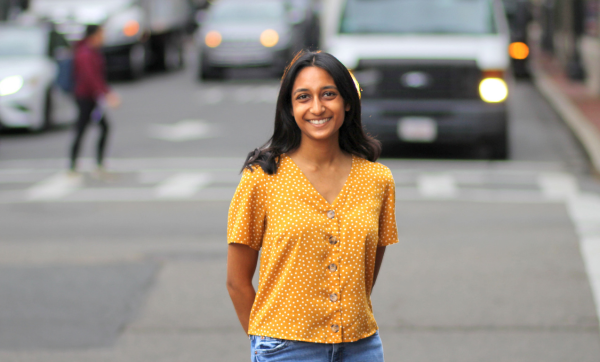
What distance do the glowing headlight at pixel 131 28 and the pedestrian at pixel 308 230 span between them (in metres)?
21.0

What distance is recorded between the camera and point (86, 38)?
428 inches

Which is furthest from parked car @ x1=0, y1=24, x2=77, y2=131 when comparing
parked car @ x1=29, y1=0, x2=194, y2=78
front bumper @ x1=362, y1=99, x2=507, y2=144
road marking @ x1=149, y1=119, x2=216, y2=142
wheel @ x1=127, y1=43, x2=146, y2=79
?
wheel @ x1=127, y1=43, x2=146, y2=79

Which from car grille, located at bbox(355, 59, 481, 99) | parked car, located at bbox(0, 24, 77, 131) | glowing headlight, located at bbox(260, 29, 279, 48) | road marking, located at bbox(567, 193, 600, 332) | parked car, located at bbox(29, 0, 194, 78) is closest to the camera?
road marking, located at bbox(567, 193, 600, 332)

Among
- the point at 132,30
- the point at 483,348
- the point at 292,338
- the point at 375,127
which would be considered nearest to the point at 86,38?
the point at 375,127

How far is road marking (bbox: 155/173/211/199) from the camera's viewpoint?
9.98 metres

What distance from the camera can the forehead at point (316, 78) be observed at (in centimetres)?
278

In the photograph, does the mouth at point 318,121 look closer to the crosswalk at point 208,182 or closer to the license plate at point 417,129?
the crosswalk at point 208,182

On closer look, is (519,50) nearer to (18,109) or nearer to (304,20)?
(304,20)

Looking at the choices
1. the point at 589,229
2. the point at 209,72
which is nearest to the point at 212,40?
the point at 209,72

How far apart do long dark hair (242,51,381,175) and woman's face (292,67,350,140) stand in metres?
0.02

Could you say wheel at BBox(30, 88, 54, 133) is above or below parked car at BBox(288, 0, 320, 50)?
below

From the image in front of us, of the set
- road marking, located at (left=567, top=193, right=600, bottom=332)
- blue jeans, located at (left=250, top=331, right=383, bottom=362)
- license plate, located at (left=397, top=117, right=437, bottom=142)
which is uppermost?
blue jeans, located at (left=250, top=331, right=383, bottom=362)

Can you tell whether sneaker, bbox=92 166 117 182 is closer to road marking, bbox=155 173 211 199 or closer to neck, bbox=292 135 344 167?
road marking, bbox=155 173 211 199

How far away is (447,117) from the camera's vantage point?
37.0 feet
